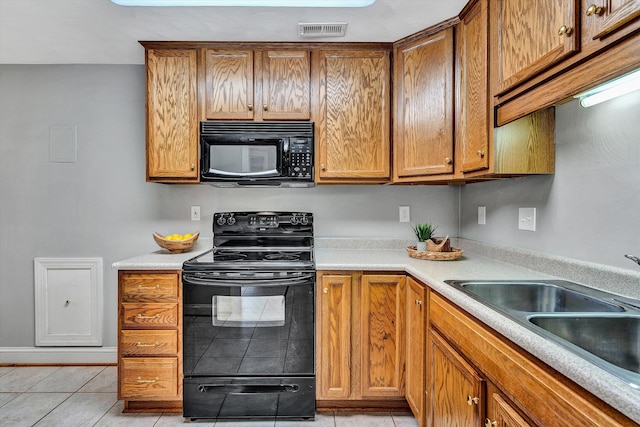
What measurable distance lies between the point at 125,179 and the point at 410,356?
231 cm

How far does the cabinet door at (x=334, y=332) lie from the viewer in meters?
1.99

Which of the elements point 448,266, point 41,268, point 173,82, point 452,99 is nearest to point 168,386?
point 41,268

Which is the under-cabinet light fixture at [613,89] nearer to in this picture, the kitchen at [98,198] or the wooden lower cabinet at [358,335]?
the wooden lower cabinet at [358,335]

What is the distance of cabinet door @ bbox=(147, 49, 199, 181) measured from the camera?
2.26 metres

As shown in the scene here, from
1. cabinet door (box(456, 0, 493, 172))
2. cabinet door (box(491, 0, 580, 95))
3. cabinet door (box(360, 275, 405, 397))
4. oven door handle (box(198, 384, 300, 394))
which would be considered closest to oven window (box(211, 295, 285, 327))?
oven door handle (box(198, 384, 300, 394))

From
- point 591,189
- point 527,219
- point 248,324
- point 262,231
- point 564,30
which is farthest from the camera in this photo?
point 262,231

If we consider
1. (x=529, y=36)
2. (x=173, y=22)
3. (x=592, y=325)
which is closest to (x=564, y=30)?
(x=529, y=36)

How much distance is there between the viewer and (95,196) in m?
2.66

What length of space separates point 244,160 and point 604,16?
1827 mm

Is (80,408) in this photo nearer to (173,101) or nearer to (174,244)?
(174,244)

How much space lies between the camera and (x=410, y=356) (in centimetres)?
190

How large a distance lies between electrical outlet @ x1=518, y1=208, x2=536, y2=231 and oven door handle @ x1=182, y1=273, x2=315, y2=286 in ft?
3.70

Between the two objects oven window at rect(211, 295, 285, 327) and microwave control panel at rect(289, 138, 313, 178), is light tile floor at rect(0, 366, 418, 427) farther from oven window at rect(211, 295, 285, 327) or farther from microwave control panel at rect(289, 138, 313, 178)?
microwave control panel at rect(289, 138, 313, 178)

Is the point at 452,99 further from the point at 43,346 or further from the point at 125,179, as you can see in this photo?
the point at 43,346
